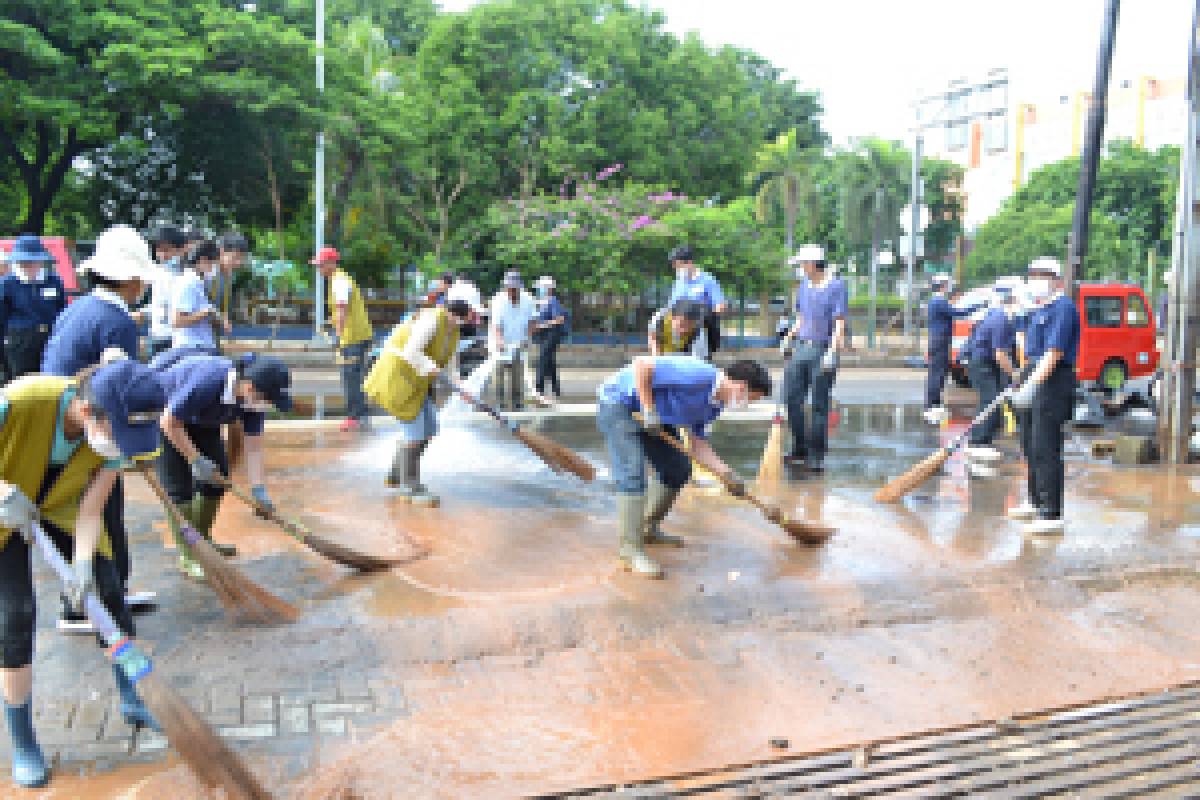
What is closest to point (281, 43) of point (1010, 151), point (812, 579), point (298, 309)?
point (298, 309)

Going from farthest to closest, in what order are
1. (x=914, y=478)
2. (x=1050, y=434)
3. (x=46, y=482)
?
(x=914, y=478) < (x=1050, y=434) < (x=46, y=482)

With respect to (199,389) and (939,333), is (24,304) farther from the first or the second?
(939,333)

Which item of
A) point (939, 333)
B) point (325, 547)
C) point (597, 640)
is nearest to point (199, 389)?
point (325, 547)

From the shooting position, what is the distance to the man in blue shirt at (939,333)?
11290 millimetres

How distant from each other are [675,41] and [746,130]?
3072 millimetres

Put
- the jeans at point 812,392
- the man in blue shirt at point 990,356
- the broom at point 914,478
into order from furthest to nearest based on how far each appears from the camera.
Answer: the man in blue shirt at point 990,356
the jeans at point 812,392
the broom at point 914,478

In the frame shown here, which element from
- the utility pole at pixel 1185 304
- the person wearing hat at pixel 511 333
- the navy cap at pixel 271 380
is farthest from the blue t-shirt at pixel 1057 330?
the person wearing hat at pixel 511 333

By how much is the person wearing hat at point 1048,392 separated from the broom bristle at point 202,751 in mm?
5148

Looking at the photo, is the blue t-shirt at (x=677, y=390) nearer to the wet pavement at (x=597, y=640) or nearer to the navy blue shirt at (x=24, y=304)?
the wet pavement at (x=597, y=640)

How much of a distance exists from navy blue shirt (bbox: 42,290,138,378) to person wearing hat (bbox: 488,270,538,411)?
7.38 meters

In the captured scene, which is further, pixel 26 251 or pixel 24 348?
pixel 24 348

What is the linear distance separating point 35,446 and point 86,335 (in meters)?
0.81

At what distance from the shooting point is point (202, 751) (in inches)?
113

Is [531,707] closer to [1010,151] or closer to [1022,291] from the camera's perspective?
[1022,291]
